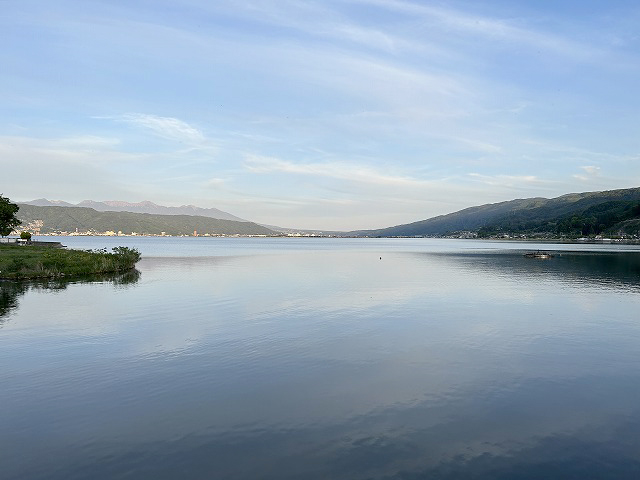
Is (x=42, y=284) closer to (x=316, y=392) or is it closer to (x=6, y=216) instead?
(x=316, y=392)

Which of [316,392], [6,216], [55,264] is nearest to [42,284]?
[55,264]

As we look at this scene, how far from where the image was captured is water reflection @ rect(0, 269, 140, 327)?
48906 mm

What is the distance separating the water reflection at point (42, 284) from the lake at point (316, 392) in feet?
3.80

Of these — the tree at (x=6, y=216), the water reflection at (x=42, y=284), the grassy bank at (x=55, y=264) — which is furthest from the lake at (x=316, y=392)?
the tree at (x=6, y=216)

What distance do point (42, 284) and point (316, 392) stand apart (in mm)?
57917

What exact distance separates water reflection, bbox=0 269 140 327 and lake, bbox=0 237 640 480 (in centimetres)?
116

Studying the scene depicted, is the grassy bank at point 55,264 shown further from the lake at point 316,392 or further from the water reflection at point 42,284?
the lake at point 316,392

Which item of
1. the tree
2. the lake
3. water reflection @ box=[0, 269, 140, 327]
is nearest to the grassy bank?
water reflection @ box=[0, 269, 140, 327]

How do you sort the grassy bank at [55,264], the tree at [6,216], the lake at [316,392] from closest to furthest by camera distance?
the lake at [316,392] < the grassy bank at [55,264] < the tree at [6,216]

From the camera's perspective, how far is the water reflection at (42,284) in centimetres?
4891

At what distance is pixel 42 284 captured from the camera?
65.6 meters

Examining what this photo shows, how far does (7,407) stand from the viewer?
20734 mm

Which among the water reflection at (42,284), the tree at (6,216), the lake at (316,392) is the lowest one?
the lake at (316,392)

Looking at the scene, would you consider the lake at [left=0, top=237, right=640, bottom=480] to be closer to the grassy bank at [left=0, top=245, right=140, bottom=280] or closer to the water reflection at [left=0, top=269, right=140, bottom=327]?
the water reflection at [left=0, top=269, right=140, bottom=327]
